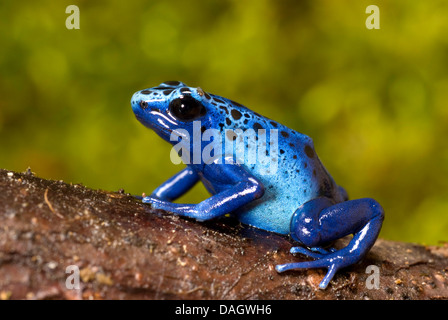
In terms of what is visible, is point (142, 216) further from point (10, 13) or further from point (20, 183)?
point (10, 13)

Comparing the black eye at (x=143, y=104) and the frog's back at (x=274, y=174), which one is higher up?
the black eye at (x=143, y=104)

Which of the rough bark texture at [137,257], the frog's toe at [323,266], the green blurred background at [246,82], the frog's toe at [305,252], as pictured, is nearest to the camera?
the rough bark texture at [137,257]

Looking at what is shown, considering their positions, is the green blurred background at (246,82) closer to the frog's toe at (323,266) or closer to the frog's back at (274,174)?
the frog's back at (274,174)

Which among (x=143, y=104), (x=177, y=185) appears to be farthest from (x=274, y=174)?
(x=143, y=104)

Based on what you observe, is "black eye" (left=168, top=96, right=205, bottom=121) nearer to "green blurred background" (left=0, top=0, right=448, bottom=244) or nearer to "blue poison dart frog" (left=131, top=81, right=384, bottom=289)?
"blue poison dart frog" (left=131, top=81, right=384, bottom=289)

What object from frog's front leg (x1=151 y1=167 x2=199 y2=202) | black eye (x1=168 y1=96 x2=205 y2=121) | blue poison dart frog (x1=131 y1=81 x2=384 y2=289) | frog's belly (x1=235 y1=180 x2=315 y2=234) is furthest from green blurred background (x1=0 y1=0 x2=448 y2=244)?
black eye (x1=168 y1=96 x2=205 y2=121)

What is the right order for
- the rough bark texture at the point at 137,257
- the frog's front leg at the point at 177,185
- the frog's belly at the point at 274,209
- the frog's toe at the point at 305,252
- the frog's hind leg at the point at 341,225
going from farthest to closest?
1. the frog's front leg at the point at 177,185
2. the frog's belly at the point at 274,209
3. the frog's hind leg at the point at 341,225
4. the frog's toe at the point at 305,252
5. the rough bark texture at the point at 137,257

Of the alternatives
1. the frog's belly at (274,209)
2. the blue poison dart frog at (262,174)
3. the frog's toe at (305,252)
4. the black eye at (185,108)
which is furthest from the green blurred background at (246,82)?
the frog's toe at (305,252)

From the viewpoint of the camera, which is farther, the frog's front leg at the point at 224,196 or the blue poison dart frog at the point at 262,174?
the blue poison dart frog at the point at 262,174
